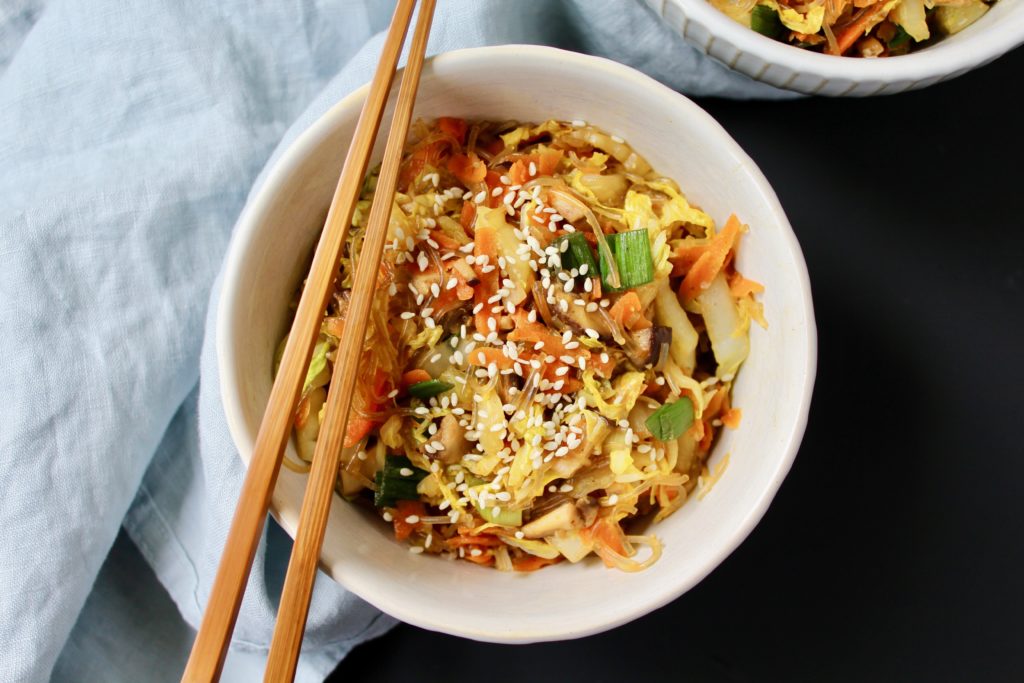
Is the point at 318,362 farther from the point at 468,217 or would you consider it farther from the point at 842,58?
the point at 842,58

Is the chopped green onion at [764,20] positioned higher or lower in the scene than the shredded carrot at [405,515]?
higher

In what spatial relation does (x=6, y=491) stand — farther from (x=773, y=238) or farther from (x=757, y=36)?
(x=757, y=36)

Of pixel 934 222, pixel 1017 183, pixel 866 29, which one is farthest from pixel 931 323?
pixel 866 29

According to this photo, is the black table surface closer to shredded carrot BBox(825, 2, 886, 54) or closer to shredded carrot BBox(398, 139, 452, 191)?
shredded carrot BBox(825, 2, 886, 54)

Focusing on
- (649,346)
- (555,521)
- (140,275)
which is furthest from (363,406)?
(140,275)

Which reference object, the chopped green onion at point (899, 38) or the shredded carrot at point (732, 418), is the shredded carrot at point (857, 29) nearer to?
the chopped green onion at point (899, 38)

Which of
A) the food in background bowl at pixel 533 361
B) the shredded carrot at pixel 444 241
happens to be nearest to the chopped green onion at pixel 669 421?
the food in background bowl at pixel 533 361
